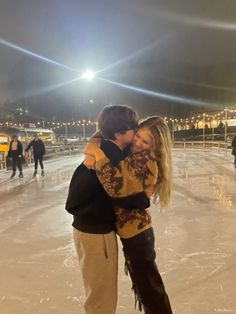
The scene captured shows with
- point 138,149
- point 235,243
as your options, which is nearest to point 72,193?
point 138,149

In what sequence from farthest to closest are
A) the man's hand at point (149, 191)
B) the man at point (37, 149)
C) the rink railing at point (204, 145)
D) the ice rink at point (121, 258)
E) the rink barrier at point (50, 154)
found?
the rink railing at point (204, 145)
the rink barrier at point (50, 154)
the man at point (37, 149)
the ice rink at point (121, 258)
the man's hand at point (149, 191)

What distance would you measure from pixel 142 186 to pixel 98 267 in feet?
1.69

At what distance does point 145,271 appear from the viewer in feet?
7.98

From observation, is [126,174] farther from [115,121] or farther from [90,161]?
[115,121]

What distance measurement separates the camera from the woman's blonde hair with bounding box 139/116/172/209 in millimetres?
2412

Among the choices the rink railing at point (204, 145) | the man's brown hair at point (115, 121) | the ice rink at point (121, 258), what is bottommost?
the rink railing at point (204, 145)

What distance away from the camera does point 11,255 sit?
4789 millimetres

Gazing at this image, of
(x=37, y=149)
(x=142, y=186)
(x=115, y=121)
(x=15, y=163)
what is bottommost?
(x=15, y=163)

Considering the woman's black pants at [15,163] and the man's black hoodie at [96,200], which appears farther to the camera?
the woman's black pants at [15,163]

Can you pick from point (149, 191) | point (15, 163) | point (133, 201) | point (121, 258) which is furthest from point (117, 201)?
point (15, 163)

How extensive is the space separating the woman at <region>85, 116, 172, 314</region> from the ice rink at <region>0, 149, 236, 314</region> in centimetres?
77

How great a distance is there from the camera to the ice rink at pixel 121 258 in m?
3.36

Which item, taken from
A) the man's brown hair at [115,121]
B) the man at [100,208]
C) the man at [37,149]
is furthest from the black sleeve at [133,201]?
the man at [37,149]

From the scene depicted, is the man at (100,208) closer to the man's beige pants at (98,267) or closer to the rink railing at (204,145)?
the man's beige pants at (98,267)
